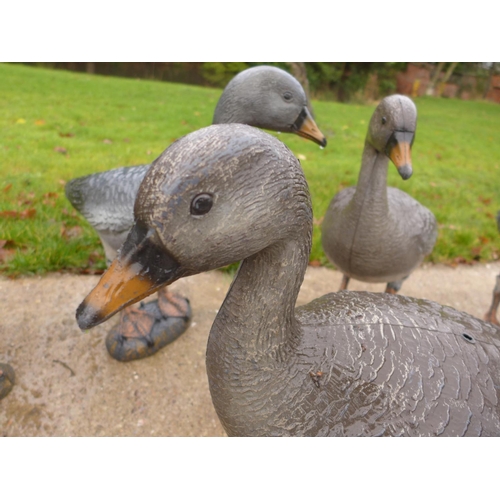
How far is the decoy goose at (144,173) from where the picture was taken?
214 centimetres

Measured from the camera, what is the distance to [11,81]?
6.16 metres

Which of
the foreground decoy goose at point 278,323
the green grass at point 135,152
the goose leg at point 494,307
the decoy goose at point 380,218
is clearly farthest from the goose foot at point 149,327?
the goose leg at point 494,307

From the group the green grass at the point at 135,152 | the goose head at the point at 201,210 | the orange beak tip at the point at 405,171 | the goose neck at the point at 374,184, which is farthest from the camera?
the green grass at the point at 135,152

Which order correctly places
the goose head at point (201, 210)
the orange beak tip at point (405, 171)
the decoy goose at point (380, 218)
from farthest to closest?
1. the decoy goose at point (380, 218)
2. the orange beak tip at point (405, 171)
3. the goose head at point (201, 210)

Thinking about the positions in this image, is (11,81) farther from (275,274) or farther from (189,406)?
(275,274)

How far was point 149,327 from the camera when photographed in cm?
253

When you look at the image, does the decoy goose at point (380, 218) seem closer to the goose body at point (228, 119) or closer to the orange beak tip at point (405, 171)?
the orange beak tip at point (405, 171)

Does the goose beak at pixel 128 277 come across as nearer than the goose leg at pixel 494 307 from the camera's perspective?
Yes

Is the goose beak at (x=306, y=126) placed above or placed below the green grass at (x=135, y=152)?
above

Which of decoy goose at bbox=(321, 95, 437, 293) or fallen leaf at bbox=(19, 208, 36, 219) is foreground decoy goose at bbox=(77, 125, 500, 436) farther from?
fallen leaf at bbox=(19, 208, 36, 219)

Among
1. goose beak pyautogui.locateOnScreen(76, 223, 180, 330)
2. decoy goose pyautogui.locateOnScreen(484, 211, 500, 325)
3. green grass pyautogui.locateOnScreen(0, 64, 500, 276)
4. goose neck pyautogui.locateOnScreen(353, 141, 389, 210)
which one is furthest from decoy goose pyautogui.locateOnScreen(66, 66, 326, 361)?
decoy goose pyautogui.locateOnScreen(484, 211, 500, 325)

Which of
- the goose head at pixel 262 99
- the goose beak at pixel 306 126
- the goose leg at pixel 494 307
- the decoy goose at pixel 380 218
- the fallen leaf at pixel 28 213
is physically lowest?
the goose leg at pixel 494 307

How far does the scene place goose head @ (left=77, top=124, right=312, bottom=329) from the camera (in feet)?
2.89

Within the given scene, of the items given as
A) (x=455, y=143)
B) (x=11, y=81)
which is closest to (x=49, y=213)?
(x=11, y=81)
